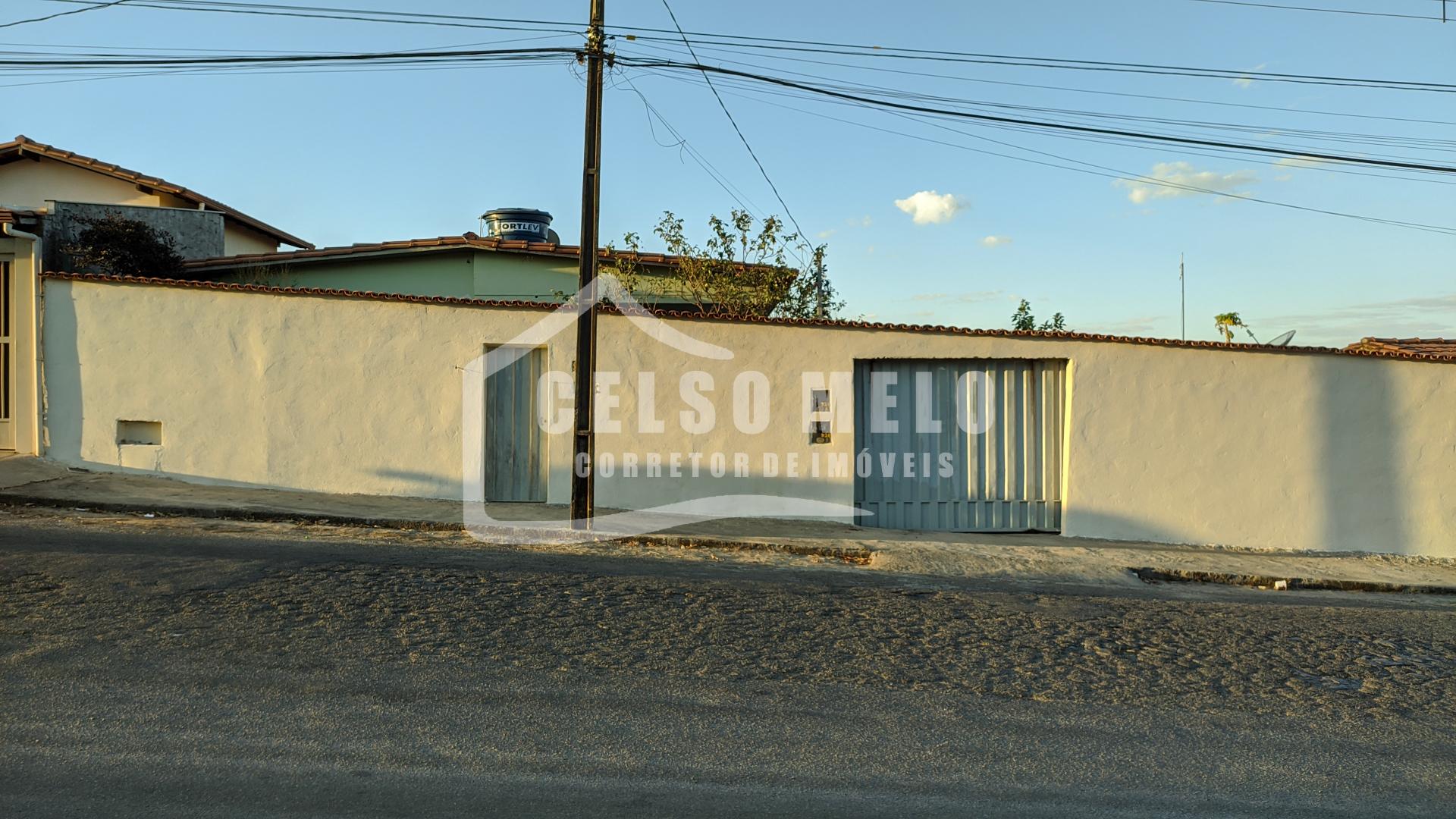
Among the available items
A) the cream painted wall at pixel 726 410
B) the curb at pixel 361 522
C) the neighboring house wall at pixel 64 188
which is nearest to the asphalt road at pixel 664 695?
the curb at pixel 361 522

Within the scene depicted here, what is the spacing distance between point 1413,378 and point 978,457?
5.42 meters

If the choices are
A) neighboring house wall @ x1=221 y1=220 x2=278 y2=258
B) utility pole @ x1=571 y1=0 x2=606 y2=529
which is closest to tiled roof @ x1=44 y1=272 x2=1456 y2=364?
utility pole @ x1=571 y1=0 x2=606 y2=529

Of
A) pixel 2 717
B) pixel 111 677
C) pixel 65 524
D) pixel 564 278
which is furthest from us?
pixel 564 278

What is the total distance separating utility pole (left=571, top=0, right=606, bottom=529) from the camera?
11.0 m

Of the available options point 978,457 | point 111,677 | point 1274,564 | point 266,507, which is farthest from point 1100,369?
point 111,677

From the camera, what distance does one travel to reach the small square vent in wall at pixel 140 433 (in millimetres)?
12594

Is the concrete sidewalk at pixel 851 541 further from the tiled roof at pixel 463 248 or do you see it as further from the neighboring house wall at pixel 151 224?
the tiled roof at pixel 463 248

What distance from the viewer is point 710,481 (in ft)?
41.4

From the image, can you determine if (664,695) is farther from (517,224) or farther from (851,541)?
(517,224)

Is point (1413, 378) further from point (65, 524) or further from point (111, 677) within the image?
point (65, 524)

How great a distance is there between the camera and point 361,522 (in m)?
10.9

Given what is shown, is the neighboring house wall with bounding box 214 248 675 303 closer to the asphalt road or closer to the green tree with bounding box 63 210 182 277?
the green tree with bounding box 63 210 182 277

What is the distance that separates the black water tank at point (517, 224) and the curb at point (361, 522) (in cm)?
1145

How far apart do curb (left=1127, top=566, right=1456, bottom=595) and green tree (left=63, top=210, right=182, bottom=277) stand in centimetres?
1460
